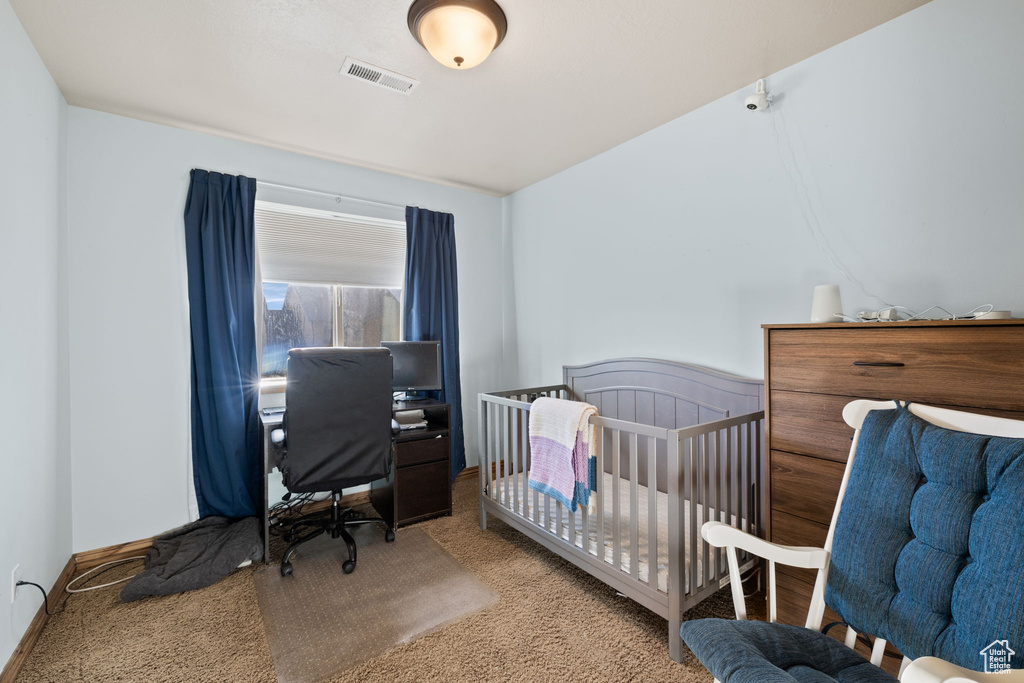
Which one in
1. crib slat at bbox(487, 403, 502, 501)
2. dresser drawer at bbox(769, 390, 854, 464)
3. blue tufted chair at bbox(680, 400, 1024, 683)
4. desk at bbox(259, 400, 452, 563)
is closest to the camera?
blue tufted chair at bbox(680, 400, 1024, 683)

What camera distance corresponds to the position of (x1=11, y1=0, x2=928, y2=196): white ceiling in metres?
1.72

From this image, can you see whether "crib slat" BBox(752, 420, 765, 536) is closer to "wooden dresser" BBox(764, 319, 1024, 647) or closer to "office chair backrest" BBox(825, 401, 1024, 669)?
"wooden dresser" BBox(764, 319, 1024, 647)

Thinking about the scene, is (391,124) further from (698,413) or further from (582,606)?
(582,606)

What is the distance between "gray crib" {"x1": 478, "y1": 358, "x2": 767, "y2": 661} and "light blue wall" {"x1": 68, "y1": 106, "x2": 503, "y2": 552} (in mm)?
1879

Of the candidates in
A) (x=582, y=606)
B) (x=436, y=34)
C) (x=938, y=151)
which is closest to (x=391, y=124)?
(x=436, y=34)

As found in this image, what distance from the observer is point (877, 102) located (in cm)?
183

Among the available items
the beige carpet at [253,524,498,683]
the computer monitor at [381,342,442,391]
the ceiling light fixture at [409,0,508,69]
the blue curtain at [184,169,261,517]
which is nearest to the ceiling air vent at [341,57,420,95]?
the ceiling light fixture at [409,0,508,69]

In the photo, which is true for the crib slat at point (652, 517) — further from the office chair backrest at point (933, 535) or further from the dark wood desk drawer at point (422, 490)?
the dark wood desk drawer at point (422, 490)

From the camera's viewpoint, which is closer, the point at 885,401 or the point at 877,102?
the point at 885,401

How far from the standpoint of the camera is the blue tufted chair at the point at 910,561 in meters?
0.93

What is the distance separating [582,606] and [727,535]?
3.32ft

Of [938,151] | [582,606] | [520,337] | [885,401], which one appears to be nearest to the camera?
[885,401]

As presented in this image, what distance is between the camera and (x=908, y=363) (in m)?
1.43

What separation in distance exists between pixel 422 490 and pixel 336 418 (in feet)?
2.99
